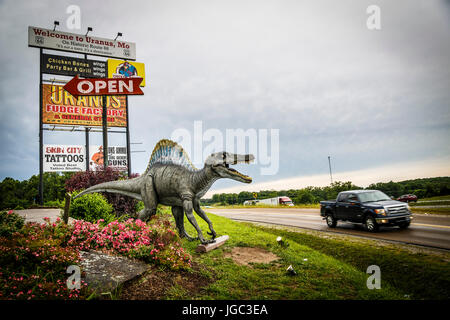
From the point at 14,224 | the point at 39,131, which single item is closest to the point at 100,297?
the point at 14,224

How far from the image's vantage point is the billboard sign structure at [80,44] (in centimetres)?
1802

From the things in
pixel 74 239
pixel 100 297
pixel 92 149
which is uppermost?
pixel 92 149

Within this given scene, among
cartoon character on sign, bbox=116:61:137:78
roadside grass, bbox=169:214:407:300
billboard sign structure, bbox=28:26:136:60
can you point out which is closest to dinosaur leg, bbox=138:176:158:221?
roadside grass, bbox=169:214:407:300

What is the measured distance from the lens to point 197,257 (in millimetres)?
5750

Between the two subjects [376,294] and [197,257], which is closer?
[376,294]

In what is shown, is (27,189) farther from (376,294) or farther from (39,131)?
(376,294)

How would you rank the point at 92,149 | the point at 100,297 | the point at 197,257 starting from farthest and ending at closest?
the point at 92,149 → the point at 197,257 → the point at 100,297

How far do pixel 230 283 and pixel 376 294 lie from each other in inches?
90.4

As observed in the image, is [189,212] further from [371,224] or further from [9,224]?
[371,224]

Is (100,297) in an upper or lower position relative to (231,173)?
lower

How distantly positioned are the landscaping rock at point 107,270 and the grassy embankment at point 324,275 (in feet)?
2.57

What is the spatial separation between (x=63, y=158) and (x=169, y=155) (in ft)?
54.8

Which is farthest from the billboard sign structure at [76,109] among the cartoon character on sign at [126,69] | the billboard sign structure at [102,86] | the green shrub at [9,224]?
the green shrub at [9,224]

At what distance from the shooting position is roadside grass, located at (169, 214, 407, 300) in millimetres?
3918
